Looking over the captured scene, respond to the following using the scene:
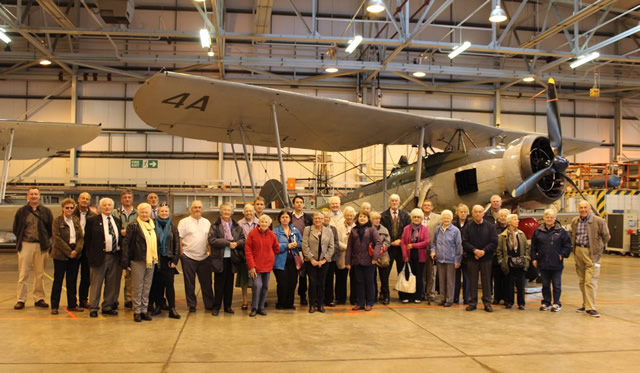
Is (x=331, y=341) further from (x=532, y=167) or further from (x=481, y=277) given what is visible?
(x=532, y=167)

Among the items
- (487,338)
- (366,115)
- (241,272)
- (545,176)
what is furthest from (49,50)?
(487,338)

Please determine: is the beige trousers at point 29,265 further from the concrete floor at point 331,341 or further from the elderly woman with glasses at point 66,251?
the elderly woman with glasses at point 66,251

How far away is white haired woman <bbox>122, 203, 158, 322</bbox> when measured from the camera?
5883 millimetres

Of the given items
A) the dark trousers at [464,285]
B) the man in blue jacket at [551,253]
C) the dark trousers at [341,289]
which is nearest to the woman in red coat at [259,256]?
the dark trousers at [341,289]

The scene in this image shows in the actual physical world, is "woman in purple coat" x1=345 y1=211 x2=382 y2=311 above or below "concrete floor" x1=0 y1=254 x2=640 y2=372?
above

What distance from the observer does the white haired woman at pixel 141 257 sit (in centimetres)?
588

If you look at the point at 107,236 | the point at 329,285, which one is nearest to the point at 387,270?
the point at 329,285

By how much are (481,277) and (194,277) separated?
3969mm

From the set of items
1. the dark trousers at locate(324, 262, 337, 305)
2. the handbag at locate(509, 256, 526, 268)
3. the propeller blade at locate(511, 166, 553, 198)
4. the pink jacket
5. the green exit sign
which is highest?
the green exit sign

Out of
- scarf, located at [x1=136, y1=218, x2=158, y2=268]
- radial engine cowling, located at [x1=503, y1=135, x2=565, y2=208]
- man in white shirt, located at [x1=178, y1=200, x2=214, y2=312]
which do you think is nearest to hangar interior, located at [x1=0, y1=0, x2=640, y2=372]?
radial engine cowling, located at [x1=503, y1=135, x2=565, y2=208]

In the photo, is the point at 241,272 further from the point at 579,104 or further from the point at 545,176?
the point at 579,104

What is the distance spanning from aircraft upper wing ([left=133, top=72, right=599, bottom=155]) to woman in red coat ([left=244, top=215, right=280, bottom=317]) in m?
2.95

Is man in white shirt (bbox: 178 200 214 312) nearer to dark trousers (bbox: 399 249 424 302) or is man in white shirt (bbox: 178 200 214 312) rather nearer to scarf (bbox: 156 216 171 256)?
scarf (bbox: 156 216 171 256)

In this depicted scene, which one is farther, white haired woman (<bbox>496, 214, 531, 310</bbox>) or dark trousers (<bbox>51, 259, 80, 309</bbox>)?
white haired woman (<bbox>496, 214, 531, 310</bbox>)
